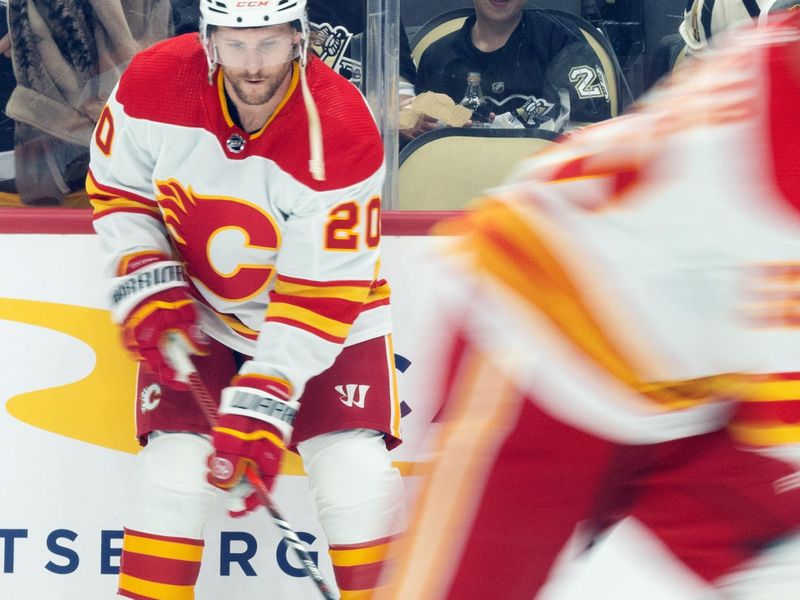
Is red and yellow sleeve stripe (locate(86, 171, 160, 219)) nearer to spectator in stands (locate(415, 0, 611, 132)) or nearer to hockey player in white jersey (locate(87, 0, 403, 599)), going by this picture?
hockey player in white jersey (locate(87, 0, 403, 599))

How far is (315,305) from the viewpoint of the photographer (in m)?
1.93

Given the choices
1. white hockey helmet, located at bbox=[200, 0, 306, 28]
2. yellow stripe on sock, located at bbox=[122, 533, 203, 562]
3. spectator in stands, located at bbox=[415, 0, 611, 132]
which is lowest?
yellow stripe on sock, located at bbox=[122, 533, 203, 562]

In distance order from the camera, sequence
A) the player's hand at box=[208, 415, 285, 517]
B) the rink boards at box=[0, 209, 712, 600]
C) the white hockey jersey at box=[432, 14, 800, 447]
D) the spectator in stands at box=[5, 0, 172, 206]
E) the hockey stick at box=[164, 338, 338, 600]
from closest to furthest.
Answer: the white hockey jersey at box=[432, 14, 800, 447] < the player's hand at box=[208, 415, 285, 517] < the hockey stick at box=[164, 338, 338, 600] < the rink boards at box=[0, 209, 712, 600] < the spectator in stands at box=[5, 0, 172, 206]

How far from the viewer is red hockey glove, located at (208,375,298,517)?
187 cm

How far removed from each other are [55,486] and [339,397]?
69 centimetres

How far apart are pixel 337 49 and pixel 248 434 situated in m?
0.92

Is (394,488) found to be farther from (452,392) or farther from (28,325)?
(452,392)

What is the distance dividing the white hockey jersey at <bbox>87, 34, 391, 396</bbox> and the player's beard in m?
0.03

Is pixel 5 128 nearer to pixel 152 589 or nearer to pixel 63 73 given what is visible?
pixel 63 73

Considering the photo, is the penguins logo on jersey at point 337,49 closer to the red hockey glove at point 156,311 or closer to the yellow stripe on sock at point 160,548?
the red hockey glove at point 156,311

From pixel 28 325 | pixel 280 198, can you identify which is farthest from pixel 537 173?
pixel 28 325

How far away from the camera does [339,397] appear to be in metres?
2.06

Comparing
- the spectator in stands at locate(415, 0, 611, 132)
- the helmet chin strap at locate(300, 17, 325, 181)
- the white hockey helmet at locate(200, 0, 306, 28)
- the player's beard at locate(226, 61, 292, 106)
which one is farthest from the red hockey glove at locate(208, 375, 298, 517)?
the spectator in stands at locate(415, 0, 611, 132)

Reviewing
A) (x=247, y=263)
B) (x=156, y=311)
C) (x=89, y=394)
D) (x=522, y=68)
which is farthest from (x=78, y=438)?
(x=522, y=68)
